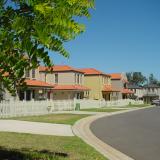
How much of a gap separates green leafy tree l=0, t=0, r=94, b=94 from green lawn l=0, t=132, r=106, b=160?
374cm

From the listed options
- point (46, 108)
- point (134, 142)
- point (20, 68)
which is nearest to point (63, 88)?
point (46, 108)

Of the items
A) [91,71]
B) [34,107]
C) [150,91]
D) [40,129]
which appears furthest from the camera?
[150,91]

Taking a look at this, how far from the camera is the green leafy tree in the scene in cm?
602

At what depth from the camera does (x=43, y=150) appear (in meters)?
11.9

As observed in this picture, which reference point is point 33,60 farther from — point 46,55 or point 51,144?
point 51,144

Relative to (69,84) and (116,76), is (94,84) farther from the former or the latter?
(116,76)

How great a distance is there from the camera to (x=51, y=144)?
45.1 ft

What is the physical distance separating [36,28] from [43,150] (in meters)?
6.55

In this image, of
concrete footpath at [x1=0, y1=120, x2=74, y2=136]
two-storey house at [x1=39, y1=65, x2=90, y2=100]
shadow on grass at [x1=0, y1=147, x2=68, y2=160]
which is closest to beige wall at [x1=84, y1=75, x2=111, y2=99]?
two-storey house at [x1=39, y1=65, x2=90, y2=100]

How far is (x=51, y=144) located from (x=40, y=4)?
824 cm

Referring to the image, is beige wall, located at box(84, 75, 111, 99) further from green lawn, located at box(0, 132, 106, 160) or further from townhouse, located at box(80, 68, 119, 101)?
green lawn, located at box(0, 132, 106, 160)

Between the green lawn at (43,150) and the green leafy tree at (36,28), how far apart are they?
3.74 meters

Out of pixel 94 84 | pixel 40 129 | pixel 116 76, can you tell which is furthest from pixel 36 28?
pixel 116 76

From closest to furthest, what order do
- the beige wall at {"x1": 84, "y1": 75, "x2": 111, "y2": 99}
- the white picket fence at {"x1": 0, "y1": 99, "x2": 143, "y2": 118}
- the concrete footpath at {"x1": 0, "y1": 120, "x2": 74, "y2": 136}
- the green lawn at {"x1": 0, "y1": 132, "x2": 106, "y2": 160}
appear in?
the green lawn at {"x1": 0, "y1": 132, "x2": 106, "y2": 160}, the concrete footpath at {"x1": 0, "y1": 120, "x2": 74, "y2": 136}, the white picket fence at {"x1": 0, "y1": 99, "x2": 143, "y2": 118}, the beige wall at {"x1": 84, "y1": 75, "x2": 111, "y2": 99}
